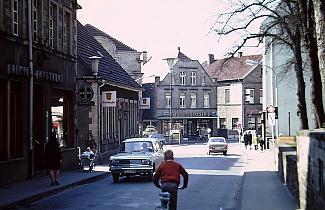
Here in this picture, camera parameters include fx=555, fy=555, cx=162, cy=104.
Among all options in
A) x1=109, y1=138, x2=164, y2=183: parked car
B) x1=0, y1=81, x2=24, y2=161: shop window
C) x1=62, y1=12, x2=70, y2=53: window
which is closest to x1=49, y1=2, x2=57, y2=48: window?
x1=62, y1=12, x2=70, y2=53: window

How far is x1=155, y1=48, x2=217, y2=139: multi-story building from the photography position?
81.3m

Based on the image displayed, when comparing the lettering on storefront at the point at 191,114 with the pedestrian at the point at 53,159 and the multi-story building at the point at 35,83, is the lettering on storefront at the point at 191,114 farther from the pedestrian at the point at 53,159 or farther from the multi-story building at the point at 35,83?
the pedestrian at the point at 53,159

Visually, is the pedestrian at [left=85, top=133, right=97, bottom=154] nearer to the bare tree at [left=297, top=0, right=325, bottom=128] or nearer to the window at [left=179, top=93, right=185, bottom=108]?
the bare tree at [left=297, top=0, right=325, bottom=128]

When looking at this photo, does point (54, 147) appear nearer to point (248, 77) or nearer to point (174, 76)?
point (174, 76)

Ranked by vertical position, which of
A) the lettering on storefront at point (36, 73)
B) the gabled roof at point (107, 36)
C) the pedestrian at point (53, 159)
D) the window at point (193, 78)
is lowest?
the pedestrian at point (53, 159)

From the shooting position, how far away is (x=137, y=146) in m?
23.4

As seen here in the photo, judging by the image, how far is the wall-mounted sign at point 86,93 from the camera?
88.4 feet

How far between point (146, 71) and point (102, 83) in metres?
52.0

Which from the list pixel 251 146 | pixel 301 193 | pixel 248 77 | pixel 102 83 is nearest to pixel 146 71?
pixel 248 77

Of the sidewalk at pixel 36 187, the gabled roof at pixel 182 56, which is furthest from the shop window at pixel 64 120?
the gabled roof at pixel 182 56

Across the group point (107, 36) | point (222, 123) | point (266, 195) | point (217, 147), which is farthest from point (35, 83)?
point (222, 123)

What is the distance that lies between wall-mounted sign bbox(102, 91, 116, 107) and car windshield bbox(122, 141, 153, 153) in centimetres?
911

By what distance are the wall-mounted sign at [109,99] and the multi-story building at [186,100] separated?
47001mm

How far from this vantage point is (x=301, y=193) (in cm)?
1257
